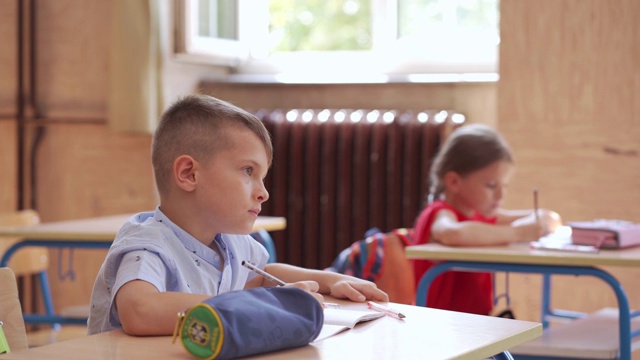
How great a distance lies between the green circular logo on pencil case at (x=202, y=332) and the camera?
1334 mm

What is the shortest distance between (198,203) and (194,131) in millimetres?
126

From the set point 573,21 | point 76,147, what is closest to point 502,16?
point 573,21

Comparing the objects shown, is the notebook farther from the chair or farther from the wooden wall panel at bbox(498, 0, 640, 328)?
the wooden wall panel at bbox(498, 0, 640, 328)

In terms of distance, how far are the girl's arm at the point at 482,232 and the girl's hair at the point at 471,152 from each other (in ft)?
0.90

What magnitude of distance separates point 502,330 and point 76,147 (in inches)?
152

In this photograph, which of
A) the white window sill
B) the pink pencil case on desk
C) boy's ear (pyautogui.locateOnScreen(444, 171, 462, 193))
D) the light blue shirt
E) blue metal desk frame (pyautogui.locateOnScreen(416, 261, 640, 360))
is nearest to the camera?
the light blue shirt

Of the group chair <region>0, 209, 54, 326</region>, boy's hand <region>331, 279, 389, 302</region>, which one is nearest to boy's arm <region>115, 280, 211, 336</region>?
boy's hand <region>331, 279, 389, 302</region>

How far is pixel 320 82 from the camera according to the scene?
16.8ft

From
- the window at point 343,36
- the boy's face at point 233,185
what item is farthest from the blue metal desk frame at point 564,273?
the window at point 343,36

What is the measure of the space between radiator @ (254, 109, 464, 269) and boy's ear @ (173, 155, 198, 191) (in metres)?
3.04

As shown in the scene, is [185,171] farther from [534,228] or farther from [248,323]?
[534,228]

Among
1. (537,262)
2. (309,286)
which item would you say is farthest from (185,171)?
(537,262)

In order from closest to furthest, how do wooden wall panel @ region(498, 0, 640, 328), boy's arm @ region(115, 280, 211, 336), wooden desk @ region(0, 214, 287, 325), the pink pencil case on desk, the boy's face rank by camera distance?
1. boy's arm @ region(115, 280, 211, 336)
2. the boy's face
3. the pink pencil case on desk
4. wooden desk @ region(0, 214, 287, 325)
5. wooden wall panel @ region(498, 0, 640, 328)

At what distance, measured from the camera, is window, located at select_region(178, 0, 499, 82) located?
4.92 meters
